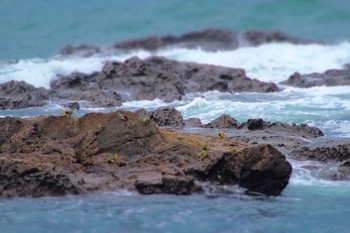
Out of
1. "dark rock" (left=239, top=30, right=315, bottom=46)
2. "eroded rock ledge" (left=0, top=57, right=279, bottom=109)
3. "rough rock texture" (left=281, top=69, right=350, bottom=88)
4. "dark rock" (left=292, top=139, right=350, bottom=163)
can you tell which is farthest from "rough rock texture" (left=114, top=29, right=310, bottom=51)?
"dark rock" (left=292, top=139, right=350, bottom=163)

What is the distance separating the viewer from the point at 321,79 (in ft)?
61.6

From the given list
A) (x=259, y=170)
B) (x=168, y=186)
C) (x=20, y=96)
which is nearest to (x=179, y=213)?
(x=168, y=186)

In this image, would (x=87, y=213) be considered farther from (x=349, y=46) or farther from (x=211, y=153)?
(x=349, y=46)

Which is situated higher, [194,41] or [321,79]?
[194,41]

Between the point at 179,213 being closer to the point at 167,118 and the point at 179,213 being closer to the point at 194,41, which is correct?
the point at 167,118

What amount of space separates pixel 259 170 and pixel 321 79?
10897 mm

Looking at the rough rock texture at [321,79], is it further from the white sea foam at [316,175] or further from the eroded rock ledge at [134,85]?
the white sea foam at [316,175]

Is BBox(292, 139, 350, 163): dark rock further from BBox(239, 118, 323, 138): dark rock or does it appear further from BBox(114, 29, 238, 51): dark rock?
BBox(114, 29, 238, 51): dark rock

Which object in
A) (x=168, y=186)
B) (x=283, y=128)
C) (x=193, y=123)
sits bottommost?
(x=168, y=186)

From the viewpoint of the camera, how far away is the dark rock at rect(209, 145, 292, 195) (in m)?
8.37

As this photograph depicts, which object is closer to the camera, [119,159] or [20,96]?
[119,159]

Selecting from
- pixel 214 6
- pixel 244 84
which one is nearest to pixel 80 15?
pixel 214 6

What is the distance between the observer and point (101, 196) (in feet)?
27.2

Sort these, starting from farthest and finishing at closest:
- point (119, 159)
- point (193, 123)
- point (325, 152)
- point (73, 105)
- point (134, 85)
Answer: point (134, 85), point (73, 105), point (193, 123), point (325, 152), point (119, 159)
